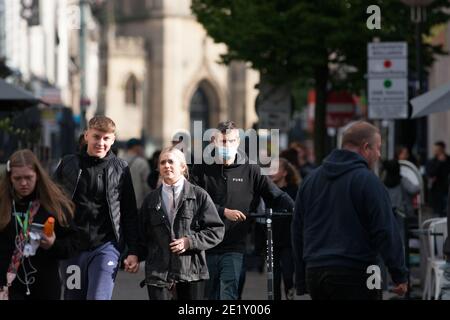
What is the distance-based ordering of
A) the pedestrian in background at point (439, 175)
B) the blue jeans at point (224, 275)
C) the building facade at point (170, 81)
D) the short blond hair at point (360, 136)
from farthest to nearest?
1. the building facade at point (170, 81)
2. the pedestrian in background at point (439, 175)
3. the blue jeans at point (224, 275)
4. the short blond hair at point (360, 136)

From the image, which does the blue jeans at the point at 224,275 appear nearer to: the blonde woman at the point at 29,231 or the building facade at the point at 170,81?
the blonde woman at the point at 29,231

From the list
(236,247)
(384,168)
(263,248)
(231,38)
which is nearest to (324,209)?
(236,247)

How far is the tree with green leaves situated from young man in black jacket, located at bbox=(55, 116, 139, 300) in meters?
13.8

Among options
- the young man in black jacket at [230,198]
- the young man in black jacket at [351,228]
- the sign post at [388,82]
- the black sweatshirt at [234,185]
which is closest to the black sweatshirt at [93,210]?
the young man in black jacket at [230,198]

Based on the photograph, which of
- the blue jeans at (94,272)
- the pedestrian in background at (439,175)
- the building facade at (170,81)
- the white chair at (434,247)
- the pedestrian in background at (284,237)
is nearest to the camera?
the blue jeans at (94,272)

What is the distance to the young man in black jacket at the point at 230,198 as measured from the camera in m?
10.9

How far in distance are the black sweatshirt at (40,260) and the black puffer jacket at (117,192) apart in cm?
121

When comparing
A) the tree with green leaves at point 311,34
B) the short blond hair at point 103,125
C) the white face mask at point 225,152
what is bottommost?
the white face mask at point 225,152

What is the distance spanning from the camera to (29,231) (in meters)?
8.25

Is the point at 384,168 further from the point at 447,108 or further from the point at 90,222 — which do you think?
the point at 90,222

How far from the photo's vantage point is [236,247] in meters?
11.0

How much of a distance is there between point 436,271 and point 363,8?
10999 millimetres

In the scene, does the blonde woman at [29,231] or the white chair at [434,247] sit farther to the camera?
the white chair at [434,247]

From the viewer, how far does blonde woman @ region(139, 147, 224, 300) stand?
31.4ft
